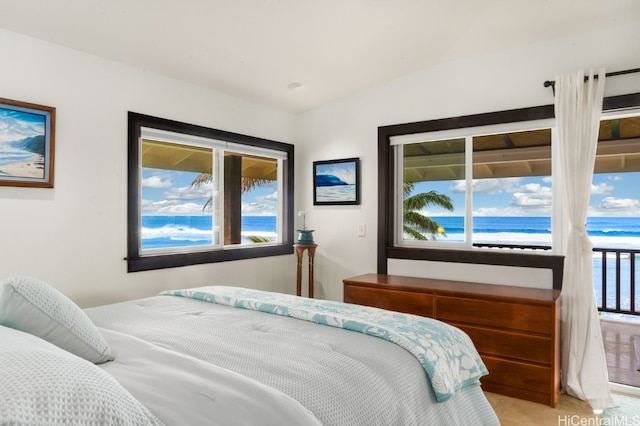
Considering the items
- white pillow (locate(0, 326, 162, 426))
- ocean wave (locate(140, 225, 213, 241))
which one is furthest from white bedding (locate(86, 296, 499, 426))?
ocean wave (locate(140, 225, 213, 241))

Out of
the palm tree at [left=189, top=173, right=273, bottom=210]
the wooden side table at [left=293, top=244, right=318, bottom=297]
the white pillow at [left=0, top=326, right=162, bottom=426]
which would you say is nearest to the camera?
the white pillow at [left=0, top=326, right=162, bottom=426]

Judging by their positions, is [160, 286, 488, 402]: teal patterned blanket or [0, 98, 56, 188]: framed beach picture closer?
[160, 286, 488, 402]: teal patterned blanket

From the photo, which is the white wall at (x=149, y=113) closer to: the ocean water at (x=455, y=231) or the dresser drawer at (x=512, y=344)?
the ocean water at (x=455, y=231)

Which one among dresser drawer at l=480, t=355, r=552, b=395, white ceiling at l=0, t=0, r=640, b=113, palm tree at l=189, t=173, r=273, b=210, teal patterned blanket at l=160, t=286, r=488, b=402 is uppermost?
white ceiling at l=0, t=0, r=640, b=113

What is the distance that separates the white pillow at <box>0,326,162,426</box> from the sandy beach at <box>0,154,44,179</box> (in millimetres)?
1932

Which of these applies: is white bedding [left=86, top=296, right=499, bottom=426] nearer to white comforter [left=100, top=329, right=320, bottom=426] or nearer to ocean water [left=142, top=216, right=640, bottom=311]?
white comforter [left=100, top=329, right=320, bottom=426]

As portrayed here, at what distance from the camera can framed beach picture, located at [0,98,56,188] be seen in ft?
7.98

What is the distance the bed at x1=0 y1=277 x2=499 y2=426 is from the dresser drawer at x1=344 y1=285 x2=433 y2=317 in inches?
46.5

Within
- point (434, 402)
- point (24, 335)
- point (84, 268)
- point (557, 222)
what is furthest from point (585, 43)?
point (84, 268)

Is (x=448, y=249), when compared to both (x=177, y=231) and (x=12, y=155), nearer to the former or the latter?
(x=177, y=231)

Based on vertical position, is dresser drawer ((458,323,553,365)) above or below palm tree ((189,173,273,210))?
below

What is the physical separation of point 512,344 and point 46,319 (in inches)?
105

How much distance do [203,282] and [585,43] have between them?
3.40 meters

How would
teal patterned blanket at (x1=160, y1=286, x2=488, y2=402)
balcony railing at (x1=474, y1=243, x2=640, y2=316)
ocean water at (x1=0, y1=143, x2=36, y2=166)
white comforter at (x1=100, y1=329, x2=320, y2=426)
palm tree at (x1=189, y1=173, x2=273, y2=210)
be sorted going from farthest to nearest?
1. balcony railing at (x1=474, y1=243, x2=640, y2=316)
2. palm tree at (x1=189, y1=173, x2=273, y2=210)
3. ocean water at (x1=0, y1=143, x2=36, y2=166)
4. teal patterned blanket at (x1=160, y1=286, x2=488, y2=402)
5. white comforter at (x1=100, y1=329, x2=320, y2=426)
